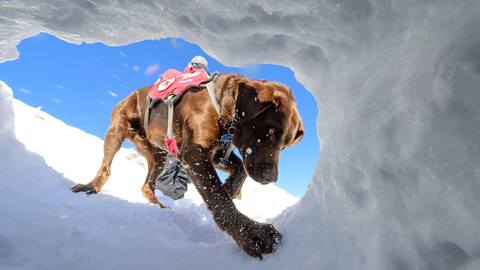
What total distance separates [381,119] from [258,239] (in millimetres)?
1006

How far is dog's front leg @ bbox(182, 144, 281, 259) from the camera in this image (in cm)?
224

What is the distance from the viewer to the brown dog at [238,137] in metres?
2.39

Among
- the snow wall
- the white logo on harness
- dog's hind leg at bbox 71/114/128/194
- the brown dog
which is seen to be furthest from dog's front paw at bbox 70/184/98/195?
the snow wall

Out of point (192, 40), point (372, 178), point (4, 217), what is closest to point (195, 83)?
point (192, 40)

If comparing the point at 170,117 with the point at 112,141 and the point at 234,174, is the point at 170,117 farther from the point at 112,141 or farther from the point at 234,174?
the point at 112,141

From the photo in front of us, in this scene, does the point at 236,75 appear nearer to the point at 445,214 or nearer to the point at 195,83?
the point at 195,83

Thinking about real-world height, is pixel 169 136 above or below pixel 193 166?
below

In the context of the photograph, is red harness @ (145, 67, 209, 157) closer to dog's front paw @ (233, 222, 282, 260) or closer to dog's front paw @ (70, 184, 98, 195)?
dog's front paw @ (70, 184, 98, 195)

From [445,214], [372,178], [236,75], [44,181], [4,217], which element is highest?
[445,214]

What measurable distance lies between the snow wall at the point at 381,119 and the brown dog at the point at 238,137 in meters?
0.32

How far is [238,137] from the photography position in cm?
325

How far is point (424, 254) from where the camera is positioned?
1.53 m

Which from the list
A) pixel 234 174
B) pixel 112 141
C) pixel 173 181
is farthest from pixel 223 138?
pixel 112 141

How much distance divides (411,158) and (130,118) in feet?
14.0
